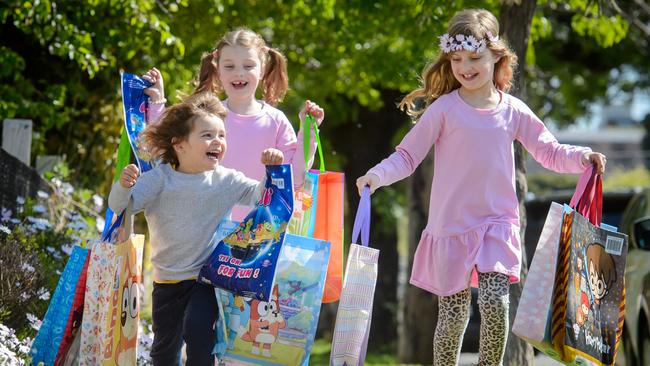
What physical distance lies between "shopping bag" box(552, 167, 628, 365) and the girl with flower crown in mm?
306

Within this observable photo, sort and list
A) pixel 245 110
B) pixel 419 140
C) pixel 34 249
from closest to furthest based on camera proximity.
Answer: pixel 419 140, pixel 245 110, pixel 34 249

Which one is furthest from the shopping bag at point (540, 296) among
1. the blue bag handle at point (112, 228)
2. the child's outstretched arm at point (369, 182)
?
the blue bag handle at point (112, 228)

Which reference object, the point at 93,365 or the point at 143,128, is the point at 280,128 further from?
the point at 93,365

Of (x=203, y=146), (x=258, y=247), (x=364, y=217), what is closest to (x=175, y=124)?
(x=203, y=146)

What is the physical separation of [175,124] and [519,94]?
2.95m

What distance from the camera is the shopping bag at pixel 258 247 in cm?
483

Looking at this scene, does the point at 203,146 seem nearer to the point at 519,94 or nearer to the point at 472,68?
the point at 472,68

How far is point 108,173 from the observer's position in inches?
384

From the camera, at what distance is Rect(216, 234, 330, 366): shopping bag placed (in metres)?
4.86

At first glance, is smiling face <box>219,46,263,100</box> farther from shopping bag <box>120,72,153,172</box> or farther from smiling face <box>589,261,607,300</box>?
smiling face <box>589,261,607,300</box>

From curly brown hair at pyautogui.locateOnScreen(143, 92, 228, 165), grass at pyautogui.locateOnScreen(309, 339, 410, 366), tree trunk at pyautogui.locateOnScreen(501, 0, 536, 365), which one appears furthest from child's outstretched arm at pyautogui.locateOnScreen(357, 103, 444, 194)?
grass at pyautogui.locateOnScreen(309, 339, 410, 366)

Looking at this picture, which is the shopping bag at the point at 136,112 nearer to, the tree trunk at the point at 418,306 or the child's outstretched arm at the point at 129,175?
the child's outstretched arm at the point at 129,175

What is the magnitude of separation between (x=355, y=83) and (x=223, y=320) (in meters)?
8.44

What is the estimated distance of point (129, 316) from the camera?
5.18m
